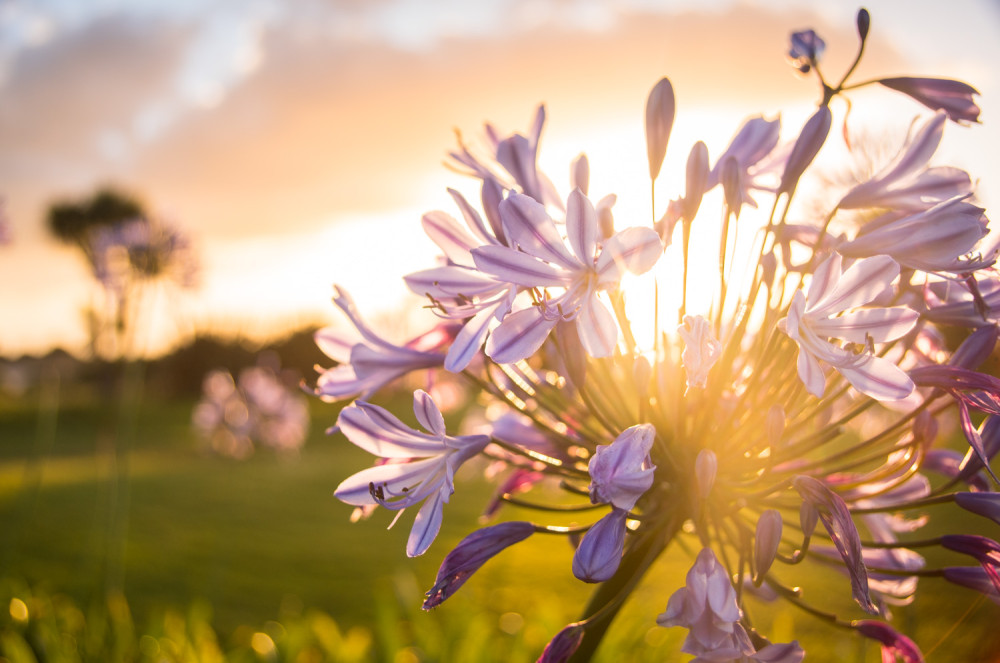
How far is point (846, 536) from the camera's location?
112cm

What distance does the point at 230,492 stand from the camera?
10.7 meters

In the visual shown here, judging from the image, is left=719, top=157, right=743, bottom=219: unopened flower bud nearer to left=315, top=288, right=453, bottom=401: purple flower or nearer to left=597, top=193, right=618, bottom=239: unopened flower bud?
left=597, top=193, right=618, bottom=239: unopened flower bud

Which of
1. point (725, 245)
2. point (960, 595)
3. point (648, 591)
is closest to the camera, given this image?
point (725, 245)

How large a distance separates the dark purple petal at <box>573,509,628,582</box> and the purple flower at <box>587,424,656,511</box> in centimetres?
5

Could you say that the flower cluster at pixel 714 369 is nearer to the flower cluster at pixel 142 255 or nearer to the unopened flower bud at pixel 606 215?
the unopened flower bud at pixel 606 215

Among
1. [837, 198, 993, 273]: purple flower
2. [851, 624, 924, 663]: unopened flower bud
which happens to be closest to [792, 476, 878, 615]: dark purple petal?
[851, 624, 924, 663]: unopened flower bud

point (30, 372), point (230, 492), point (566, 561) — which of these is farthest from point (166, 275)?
point (30, 372)

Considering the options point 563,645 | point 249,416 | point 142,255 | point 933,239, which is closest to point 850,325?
point 933,239

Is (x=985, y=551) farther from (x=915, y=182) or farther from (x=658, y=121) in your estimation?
(x=658, y=121)

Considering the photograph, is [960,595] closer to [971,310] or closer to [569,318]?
[971,310]

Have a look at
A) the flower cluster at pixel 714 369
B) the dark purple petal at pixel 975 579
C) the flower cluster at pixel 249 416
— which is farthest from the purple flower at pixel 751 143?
the flower cluster at pixel 249 416

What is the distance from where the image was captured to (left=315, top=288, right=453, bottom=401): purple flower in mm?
1499

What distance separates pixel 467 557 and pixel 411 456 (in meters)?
0.21

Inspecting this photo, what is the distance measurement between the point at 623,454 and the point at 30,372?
80.4 feet
